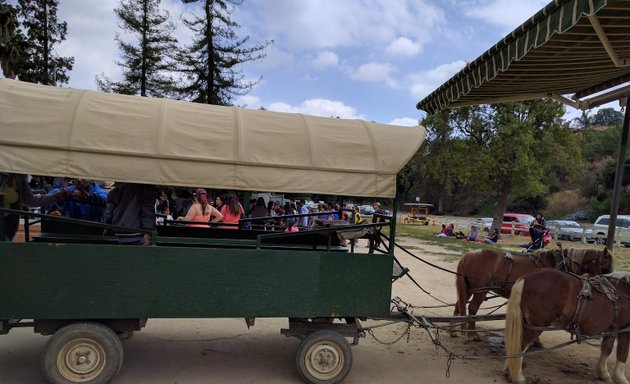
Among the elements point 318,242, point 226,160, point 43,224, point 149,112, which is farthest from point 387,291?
point 43,224

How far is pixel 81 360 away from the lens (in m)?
3.78

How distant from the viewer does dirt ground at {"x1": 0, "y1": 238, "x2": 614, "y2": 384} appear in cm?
441

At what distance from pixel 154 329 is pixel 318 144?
3469 millimetres

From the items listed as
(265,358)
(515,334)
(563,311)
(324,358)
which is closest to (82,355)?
(265,358)

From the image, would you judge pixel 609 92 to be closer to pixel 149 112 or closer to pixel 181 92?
pixel 149 112

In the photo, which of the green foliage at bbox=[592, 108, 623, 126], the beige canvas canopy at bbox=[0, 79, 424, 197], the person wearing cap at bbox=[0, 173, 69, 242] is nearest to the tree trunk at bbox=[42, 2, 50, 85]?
the person wearing cap at bbox=[0, 173, 69, 242]

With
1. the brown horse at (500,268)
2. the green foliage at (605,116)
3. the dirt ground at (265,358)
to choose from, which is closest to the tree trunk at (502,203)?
the dirt ground at (265,358)

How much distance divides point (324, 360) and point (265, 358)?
1027mm

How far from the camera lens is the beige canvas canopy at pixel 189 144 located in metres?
3.69

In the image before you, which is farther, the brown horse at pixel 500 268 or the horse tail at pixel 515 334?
the brown horse at pixel 500 268

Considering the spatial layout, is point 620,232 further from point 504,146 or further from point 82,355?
point 82,355

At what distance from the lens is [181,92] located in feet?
64.5

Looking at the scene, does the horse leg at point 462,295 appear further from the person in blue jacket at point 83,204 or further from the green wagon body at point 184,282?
the person in blue jacket at point 83,204

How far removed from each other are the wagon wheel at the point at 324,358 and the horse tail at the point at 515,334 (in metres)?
1.72
